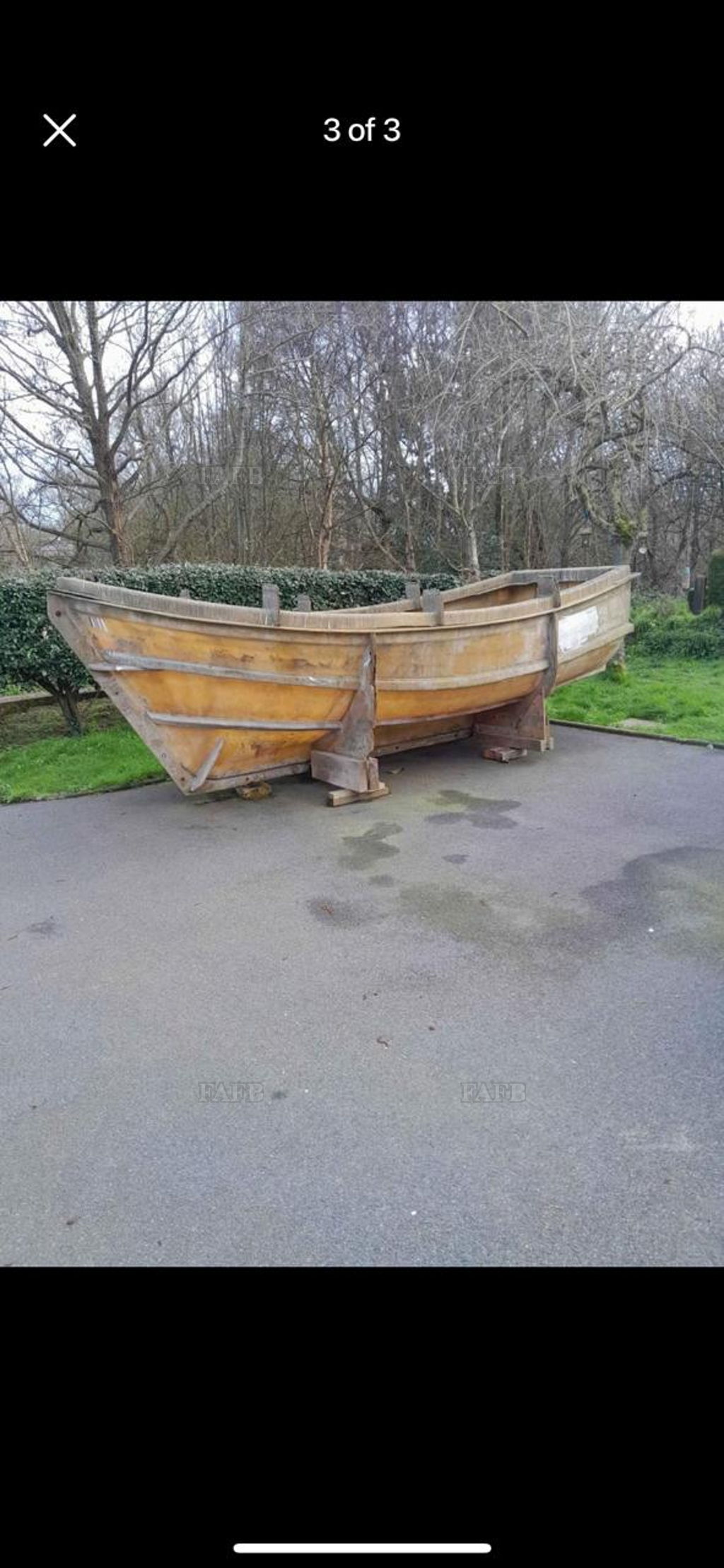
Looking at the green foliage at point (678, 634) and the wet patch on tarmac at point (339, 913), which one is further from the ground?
the green foliage at point (678, 634)

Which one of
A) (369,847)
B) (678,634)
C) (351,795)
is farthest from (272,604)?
(678,634)

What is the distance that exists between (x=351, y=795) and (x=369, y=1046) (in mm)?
2953

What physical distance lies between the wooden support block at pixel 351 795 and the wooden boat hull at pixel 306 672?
5cm

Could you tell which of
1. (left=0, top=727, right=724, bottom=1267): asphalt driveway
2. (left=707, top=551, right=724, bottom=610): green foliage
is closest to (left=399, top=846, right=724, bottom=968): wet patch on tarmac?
(left=0, top=727, right=724, bottom=1267): asphalt driveway

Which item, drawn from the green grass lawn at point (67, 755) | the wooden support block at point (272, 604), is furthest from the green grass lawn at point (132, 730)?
the wooden support block at point (272, 604)

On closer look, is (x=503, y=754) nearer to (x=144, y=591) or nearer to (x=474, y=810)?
(x=474, y=810)

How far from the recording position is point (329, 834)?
464cm

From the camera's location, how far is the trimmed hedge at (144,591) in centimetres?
701
